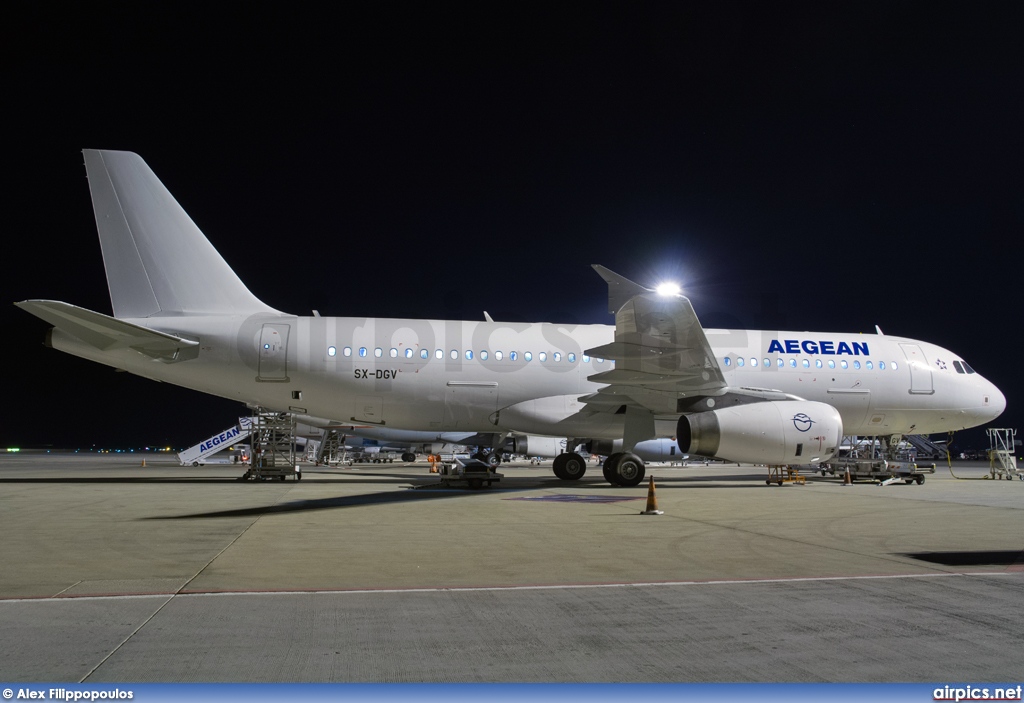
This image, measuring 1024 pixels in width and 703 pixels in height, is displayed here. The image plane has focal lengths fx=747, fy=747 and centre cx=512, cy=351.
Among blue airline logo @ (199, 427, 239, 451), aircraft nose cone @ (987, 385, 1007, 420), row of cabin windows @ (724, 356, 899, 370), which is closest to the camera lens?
row of cabin windows @ (724, 356, 899, 370)

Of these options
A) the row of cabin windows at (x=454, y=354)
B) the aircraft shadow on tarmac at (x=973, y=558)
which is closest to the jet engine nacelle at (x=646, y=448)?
the row of cabin windows at (x=454, y=354)

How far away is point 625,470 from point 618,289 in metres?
4.64

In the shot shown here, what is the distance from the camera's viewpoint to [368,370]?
1750 cm

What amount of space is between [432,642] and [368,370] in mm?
13747

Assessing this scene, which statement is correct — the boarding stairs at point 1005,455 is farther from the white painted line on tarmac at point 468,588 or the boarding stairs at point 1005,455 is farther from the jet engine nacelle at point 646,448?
the white painted line on tarmac at point 468,588

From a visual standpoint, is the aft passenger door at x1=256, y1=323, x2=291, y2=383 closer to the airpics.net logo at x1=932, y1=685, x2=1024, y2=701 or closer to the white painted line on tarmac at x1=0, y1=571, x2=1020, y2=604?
the white painted line on tarmac at x1=0, y1=571, x2=1020, y2=604

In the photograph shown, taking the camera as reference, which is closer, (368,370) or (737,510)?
(737,510)

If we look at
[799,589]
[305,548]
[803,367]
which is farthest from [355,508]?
[803,367]

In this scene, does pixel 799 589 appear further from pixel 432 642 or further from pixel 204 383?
pixel 204 383

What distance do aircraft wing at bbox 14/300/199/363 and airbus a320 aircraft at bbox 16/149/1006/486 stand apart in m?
0.04

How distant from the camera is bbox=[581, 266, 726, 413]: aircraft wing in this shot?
1502 cm

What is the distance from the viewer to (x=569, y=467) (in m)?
20.4

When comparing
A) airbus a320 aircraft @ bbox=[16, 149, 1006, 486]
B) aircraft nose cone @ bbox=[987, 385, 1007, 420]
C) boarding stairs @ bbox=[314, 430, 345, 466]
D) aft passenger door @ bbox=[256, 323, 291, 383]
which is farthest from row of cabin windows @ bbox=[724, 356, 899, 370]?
boarding stairs @ bbox=[314, 430, 345, 466]

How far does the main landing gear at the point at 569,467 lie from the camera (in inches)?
799
